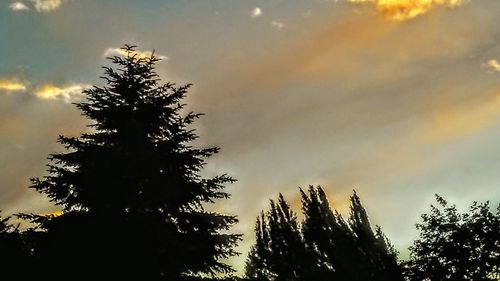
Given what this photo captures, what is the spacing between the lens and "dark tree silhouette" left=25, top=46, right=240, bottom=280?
11.1 m

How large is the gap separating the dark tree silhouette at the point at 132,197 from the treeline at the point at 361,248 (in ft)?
62.7

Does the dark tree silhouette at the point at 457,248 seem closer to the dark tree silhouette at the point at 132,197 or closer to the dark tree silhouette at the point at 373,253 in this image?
the dark tree silhouette at the point at 373,253

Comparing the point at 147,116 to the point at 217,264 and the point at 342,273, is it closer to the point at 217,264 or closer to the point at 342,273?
the point at 217,264

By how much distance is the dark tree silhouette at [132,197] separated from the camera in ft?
36.5

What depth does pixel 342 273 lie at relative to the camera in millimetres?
30750

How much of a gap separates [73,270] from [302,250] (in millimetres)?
25594

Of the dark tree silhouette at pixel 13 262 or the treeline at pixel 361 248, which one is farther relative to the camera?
the treeline at pixel 361 248

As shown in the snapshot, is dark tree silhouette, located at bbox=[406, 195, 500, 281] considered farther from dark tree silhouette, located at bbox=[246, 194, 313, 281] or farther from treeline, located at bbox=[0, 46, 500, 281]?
treeline, located at bbox=[0, 46, 500, 281]

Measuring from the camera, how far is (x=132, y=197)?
43.1 feet

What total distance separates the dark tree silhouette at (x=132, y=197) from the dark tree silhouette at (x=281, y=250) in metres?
19.2

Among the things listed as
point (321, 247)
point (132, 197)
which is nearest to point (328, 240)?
point (321, 247)

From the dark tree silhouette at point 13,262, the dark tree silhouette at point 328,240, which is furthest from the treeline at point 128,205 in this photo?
the dark tree silhouette at point 328,240

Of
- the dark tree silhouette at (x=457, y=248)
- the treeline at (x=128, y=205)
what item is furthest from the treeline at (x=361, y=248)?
the treeline at (x=128, y=205)

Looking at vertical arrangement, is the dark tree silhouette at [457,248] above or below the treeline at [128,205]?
above
